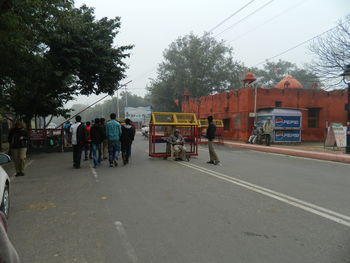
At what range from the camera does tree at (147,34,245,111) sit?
44.4 m

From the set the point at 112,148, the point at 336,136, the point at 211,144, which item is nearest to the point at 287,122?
the point at 336,136

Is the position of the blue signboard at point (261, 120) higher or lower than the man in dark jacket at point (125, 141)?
higher

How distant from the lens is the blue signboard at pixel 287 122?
2214cm

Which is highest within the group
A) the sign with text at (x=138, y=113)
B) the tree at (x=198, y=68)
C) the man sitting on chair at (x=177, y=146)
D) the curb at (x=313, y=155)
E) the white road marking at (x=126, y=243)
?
the tree at (x=198, y=68)

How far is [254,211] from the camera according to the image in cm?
523

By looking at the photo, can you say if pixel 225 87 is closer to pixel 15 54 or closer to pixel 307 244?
pixel 15 54

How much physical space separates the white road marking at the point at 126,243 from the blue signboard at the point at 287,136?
1945 cm

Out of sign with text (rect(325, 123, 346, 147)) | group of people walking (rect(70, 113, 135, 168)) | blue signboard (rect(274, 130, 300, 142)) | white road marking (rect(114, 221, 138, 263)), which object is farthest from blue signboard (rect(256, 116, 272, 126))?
white road marking (rect(114, 221, 138, 263))

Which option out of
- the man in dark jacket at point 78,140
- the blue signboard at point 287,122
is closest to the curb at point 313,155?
the blue signboard at point 287,122

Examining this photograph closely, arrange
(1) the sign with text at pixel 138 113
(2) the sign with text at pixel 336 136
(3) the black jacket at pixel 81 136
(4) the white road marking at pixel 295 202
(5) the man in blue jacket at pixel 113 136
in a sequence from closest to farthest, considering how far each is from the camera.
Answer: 1. (4) the white road marking at pixel 295 202
2. (3) the black jacket at pixel 81 136
3. (5) the man in blue jacket at pixel 113 136
4. (2) the sign with text at pixel 336 136
5. (1) the sign with text at pixel 138 113

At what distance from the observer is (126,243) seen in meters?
3.92

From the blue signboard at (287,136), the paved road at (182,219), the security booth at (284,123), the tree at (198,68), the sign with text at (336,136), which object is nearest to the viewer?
the paved road at (182,219)

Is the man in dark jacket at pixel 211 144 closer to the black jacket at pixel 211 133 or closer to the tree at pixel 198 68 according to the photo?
the black jacket at pixel 211 133

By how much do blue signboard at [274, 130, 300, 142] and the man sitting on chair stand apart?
11.9 meters
